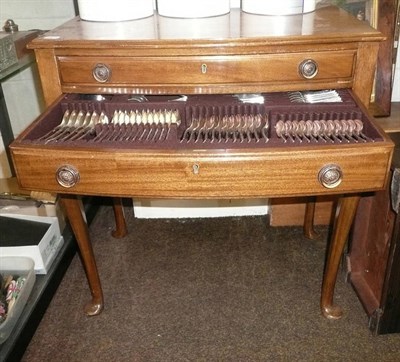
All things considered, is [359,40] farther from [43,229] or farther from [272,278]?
[43,229]

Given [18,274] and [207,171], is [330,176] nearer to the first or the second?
[207,171]

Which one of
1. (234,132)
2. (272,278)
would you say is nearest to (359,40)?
(234,132)

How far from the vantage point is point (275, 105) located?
957 mm

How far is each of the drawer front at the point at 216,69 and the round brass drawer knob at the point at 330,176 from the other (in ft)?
0.83

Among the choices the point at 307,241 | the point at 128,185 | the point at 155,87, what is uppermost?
the point at 155,87

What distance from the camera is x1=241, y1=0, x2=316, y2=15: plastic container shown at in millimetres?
1061

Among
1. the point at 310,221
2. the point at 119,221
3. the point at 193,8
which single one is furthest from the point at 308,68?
the point at 119,221

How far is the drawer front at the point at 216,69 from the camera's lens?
0.93m

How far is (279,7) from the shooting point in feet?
3.49

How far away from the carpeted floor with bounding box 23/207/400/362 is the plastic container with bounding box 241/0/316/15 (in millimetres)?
726

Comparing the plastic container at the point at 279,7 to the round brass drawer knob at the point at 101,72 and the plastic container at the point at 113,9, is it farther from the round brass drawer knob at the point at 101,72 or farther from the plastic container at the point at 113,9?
the round brass drawer knob at the point at 101,72

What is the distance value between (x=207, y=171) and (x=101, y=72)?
1.16 feet

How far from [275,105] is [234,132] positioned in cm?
12

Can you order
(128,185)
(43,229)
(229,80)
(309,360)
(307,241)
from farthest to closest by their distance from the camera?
(307,241), (43,229), (309,360), (229,80), (128,185)
